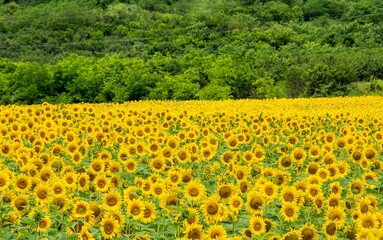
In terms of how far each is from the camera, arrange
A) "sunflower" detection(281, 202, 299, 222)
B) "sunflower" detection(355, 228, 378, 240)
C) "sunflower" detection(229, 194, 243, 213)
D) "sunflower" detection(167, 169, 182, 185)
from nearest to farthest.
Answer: "sunflower" detection(355, 228, 378, 240) < "sunflower" detection(281, 202, 299, 222) < "sunflower" detection(229, 194, 243, 213) < "sunflower" detection(167, 169, 182, 185)

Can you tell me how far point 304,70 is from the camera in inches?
1537

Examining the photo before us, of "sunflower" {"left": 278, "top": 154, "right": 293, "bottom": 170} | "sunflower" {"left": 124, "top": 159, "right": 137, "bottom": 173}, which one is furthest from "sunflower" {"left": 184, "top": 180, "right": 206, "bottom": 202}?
"sunflower" {"left": 278, "top": 154, "right": 293, "bottom": 170}

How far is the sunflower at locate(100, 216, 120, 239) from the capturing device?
4566 mm

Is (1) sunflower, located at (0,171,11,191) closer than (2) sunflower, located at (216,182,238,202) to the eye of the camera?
No

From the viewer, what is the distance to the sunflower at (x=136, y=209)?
497 centimetres

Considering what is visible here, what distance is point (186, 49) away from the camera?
55781 millimetres

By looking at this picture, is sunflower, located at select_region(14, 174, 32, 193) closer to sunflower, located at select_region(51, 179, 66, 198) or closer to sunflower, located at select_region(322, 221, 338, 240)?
sunflower, located at select_region(51, 179, 66, 198)

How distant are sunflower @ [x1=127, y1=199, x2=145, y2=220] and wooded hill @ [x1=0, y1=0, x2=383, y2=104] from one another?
82.5ft

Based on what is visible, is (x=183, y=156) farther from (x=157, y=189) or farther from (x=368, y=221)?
(x=368, y=221)

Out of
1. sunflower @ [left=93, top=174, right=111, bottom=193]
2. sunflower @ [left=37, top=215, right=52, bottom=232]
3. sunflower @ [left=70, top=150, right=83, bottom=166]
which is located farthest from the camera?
sunflower @ [left=70, top=150, right=83, bottom=166]

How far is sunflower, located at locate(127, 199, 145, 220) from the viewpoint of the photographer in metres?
4.97

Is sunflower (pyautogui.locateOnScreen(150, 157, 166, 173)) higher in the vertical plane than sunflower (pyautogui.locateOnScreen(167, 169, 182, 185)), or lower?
lower

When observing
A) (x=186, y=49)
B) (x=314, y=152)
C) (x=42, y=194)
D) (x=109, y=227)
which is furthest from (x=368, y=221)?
(x=186, y=49)

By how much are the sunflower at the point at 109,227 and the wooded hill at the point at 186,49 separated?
25.5m
